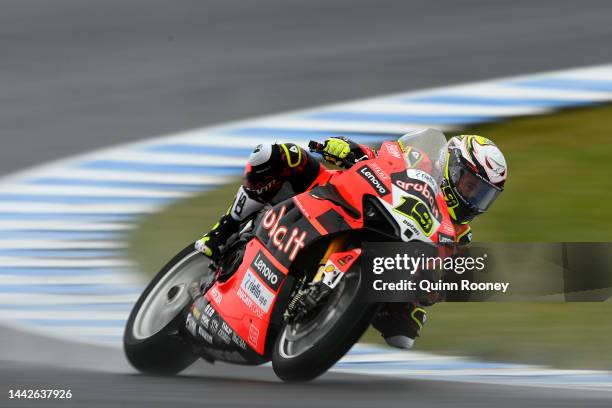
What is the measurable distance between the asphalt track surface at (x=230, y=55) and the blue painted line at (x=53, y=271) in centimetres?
225

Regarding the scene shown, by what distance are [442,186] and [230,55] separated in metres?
7.11

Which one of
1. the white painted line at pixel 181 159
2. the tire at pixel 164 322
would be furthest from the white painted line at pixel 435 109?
the tire at pixel 164 322

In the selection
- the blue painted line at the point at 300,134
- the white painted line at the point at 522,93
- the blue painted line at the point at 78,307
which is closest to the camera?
the blue painted line at the point at 78,307

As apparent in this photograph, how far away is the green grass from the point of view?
6887mm

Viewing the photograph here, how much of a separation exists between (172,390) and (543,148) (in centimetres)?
521

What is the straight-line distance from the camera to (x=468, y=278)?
5.14 metres

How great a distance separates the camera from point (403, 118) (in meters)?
10.8

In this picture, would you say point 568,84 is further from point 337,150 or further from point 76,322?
point 337,150

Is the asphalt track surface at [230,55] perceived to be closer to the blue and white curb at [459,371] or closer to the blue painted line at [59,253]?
the blue painted line at [59,253]

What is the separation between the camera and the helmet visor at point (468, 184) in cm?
547

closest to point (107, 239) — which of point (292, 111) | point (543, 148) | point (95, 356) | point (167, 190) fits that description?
point (167, 190)

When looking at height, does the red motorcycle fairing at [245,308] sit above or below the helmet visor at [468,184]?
below

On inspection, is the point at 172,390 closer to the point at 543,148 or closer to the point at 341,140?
the point at 341,140

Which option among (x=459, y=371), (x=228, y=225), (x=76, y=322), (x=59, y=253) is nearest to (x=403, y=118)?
(x=59, y=253)
